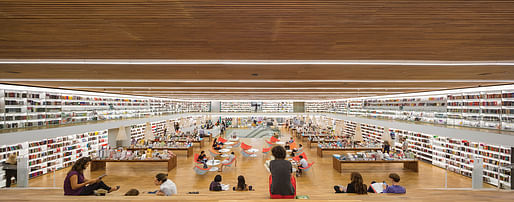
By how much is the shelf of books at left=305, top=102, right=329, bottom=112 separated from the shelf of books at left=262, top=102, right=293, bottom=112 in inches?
89.5

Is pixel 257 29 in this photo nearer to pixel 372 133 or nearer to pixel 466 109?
pixel 466 109

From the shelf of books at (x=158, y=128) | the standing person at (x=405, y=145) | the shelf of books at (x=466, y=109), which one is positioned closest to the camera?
the shelf of books at (x=466, y=109)

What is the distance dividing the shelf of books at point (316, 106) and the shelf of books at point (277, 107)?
2.27 metres

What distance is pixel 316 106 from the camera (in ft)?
92.4

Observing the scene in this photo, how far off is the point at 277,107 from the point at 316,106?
16.4 ft

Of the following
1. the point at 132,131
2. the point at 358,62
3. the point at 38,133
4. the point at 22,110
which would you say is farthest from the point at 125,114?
the point at 358,62

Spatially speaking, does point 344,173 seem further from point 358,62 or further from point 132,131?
point 132,131

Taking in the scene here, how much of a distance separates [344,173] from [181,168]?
254 inches

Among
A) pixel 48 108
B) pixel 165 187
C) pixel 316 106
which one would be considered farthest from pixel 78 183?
pixel 316 106

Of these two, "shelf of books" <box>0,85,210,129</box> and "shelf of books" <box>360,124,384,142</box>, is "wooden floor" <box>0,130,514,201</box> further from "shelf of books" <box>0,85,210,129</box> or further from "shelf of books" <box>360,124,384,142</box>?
"shelf of books" <box>360,124,384,142</box>

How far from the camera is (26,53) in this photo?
10.1 feet

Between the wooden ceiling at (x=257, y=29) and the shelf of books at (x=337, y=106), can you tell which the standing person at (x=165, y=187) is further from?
the shelf of books at (x=337, y=106)

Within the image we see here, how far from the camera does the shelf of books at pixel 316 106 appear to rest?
85.9 feet

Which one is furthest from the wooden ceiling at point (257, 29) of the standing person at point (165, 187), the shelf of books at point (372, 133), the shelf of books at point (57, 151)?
the shelf of books at point (372, 133)
